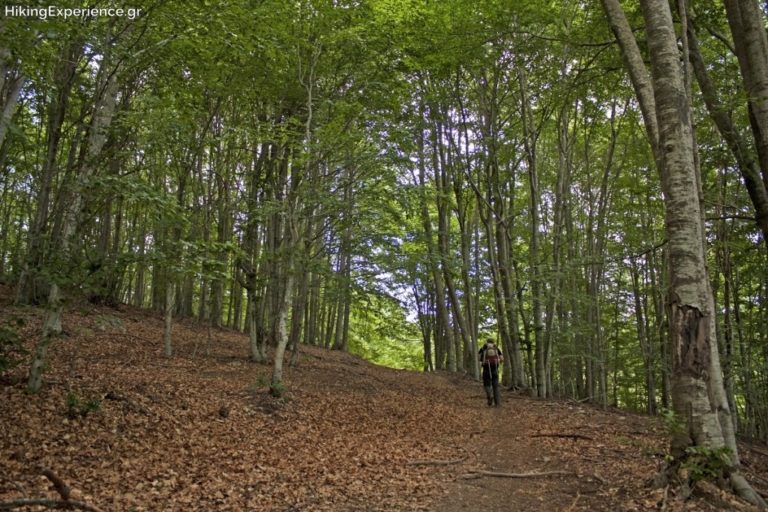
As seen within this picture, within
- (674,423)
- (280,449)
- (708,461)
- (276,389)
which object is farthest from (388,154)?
(708,461)

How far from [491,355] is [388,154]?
5.95 metres

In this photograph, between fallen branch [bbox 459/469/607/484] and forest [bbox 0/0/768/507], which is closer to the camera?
forest [bbox 0/0/768/507]

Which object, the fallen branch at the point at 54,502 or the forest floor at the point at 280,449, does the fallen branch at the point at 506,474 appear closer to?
the forest floor at the point at 280,449

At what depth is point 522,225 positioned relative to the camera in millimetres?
23750

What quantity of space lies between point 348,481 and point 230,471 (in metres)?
1.50

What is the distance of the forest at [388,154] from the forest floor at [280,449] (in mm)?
734

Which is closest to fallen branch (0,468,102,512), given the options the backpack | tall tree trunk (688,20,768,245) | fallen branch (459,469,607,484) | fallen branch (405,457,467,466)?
fallen branch (405,457,467,466)

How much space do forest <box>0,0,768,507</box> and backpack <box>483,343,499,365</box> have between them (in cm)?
217

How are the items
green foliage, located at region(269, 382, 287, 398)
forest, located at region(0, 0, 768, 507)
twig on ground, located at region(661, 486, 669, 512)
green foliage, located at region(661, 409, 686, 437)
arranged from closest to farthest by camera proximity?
twig on ground, located at region(661, 486, 669, 512) < green foliage, located at region(661, 409, 686, 437) < forest, located at region(0, 0, 768, 507) < green foliage, located at region(269, 382, 287, 398)

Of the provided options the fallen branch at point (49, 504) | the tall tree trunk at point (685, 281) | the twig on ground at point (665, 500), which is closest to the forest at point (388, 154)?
the tall tree trunk at point (685, 281)

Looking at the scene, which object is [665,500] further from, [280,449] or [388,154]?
[388,154]

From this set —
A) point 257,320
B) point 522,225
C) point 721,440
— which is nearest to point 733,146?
point 721,440

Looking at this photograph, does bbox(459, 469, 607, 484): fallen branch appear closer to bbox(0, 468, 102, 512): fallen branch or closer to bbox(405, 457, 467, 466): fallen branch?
bbox(405, 457, 467, 466): fallen branch

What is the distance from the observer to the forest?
570cm
